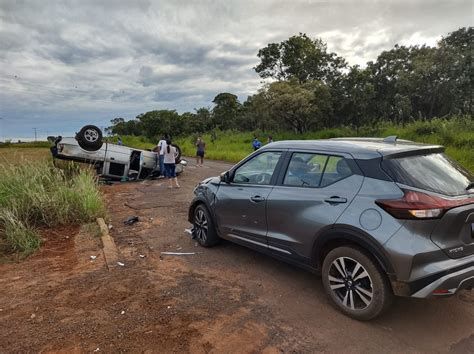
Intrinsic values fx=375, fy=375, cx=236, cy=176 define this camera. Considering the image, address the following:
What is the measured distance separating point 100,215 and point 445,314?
6220 millimetres

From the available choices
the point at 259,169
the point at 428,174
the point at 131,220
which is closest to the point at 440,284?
the point at 428,174

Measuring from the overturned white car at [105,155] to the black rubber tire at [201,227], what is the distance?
8638mm

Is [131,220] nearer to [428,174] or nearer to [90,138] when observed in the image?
[428,174]

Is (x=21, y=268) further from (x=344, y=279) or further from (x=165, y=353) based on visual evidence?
(x=344, y=279)

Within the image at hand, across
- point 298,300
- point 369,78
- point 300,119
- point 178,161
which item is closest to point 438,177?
point 298,300

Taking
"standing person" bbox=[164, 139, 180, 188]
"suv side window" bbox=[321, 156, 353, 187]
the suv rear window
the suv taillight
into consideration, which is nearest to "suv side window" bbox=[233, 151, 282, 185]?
"suv side window" bbox=[321, 156, 353, 187]

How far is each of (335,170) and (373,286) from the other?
113 centimetres

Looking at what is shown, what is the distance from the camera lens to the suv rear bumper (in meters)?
3.00

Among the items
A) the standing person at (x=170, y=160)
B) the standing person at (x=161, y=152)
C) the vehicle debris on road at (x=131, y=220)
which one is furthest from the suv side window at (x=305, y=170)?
the standing person at (x=161, y=152)

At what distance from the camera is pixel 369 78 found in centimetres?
2820

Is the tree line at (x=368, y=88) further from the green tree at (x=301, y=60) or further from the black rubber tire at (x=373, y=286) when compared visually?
the black rubber tire at (x=373, y=286)

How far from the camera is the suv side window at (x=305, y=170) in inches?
153

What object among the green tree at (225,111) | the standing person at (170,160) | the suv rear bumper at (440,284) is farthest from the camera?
the green tree at (225,111)

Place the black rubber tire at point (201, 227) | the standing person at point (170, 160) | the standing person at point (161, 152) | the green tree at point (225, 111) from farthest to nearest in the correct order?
the green tree at point (225, 111)
the standing person at point (161, 152)
the standing person at point (170, 160)
the black rubber tire at point (201, 227)
